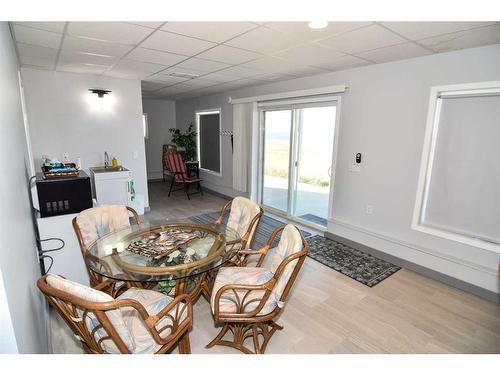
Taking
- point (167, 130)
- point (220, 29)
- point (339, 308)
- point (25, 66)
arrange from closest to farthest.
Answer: point (220, 29) → point (339, 308) → point (25, 66) → point (167, 130)

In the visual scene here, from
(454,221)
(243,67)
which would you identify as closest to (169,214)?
(243,67)

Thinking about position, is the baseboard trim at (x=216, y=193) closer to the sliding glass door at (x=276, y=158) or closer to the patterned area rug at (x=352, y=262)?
the sliding glass door at (x=276, y=158)

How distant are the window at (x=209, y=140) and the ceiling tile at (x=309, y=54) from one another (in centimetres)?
331

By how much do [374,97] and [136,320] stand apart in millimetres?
3355

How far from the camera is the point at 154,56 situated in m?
2.95

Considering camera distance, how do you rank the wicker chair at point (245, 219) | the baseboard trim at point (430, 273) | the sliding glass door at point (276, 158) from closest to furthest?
the wicker chair at point (245, 219), the baseboard trim at point (430, 273), the sliding glass door at point (276, 158)

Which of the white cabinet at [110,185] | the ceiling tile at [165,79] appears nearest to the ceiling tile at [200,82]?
the ceiling tile at [165,79]

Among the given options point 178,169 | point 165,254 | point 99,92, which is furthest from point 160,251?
point 178,169

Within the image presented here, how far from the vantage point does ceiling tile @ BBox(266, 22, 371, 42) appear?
6.40 ft

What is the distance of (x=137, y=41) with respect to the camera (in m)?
2.44

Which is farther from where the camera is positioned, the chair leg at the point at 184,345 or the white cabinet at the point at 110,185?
the white cabinet at the point at 110,185

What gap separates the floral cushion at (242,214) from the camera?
8.39 feet

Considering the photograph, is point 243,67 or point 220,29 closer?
point 220,29
